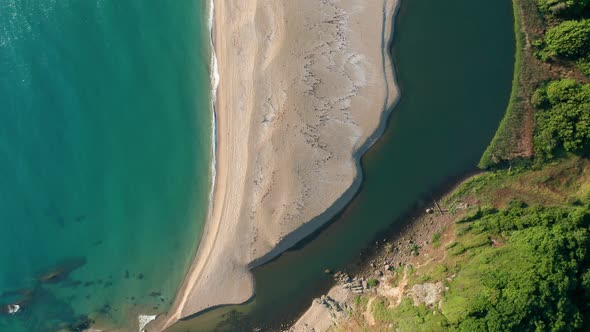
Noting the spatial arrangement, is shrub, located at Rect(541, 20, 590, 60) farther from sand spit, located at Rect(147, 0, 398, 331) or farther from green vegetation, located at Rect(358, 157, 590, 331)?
sand spit, located at Rect(147, 0, 398, 331)

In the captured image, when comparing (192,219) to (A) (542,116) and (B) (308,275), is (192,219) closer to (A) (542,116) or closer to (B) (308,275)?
(B) (308,275)

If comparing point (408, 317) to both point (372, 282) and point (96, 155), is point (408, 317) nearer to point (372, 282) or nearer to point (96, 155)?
point (372, 282)

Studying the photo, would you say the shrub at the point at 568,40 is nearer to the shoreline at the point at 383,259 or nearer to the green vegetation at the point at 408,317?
the shoreline at the point at 383,259

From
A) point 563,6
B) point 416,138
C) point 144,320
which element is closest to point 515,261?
point 416,138

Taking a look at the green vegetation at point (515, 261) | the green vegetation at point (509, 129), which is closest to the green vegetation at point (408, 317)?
the green vegetation at point (515, 261)

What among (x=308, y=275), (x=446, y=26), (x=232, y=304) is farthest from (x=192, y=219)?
(x=446, y=26)

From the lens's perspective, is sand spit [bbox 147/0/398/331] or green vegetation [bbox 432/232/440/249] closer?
sand spit [bbox 147/0/398/331]

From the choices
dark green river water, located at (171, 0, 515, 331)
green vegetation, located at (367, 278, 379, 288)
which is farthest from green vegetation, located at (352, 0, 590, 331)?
dark green river water, located at (171, 0, 515, 331)

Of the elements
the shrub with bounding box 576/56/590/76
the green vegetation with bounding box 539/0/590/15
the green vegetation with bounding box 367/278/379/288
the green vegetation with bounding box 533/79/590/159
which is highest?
the green vegetation with bounding box 539/0/590/15
